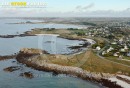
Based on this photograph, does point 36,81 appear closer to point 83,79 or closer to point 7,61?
point 83,79

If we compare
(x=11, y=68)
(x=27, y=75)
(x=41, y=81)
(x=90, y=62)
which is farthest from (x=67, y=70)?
(x=11, y=68)

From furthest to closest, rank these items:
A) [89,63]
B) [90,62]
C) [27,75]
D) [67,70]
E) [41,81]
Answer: [90,62] → [89,63] → [67,70] → [27,75] → [41,81]

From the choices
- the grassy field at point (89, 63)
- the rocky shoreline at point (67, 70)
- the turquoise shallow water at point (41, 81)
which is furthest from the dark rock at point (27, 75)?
the grassy field at point (89, 63)

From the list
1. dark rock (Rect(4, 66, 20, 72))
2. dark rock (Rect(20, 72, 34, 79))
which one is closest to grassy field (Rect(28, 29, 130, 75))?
dark rock (Rect(4, 66, 20, 72))

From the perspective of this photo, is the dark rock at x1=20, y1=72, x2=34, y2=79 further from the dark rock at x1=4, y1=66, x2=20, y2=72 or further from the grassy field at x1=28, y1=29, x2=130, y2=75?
the grassy field at x1=28, y1=29, x2=130, y2=75

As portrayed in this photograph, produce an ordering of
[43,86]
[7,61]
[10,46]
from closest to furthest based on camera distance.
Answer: [43,86] → [7,61] → [10,46]

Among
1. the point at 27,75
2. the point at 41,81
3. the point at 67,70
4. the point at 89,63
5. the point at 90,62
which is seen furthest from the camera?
the point at 90,62

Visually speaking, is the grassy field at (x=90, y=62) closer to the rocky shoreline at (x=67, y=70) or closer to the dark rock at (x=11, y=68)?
the rocky shoreline at (x=67, y=70)

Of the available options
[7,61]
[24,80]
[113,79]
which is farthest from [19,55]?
[113,79]

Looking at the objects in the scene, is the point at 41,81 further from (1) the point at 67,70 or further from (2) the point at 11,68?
(2) the point at 11,68
